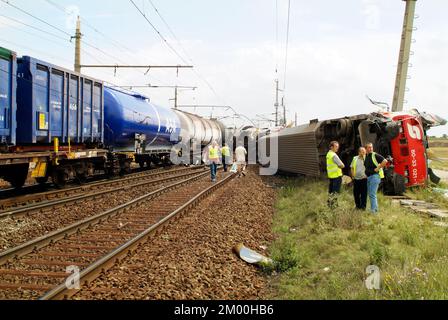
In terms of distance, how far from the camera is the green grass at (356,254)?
475cm

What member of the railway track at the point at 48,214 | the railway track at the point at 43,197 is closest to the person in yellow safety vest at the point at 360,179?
the railway track at the point at 48,214

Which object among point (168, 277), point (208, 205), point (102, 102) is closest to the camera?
point (168, 277)

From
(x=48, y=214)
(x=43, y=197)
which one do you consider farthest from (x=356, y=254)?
(x=43, y=197)

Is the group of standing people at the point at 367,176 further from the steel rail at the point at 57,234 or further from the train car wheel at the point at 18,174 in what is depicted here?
the train car wheel at the point at 18,174

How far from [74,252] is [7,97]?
5528 millimetres

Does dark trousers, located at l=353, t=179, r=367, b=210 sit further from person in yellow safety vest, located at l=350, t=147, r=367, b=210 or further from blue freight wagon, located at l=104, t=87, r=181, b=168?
blue freight wagon, located at l=104, t=87, r=181, b=168

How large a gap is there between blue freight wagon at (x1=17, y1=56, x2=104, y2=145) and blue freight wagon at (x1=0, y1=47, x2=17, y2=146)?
2.19 ft

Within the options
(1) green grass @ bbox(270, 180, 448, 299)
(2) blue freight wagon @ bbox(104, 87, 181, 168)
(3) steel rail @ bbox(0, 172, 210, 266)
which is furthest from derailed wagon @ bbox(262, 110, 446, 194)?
(2) blue freight wagon @ bbox(104, 87, 181, 168)

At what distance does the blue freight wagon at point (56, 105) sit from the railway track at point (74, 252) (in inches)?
138

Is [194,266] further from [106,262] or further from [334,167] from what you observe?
[334,167]
